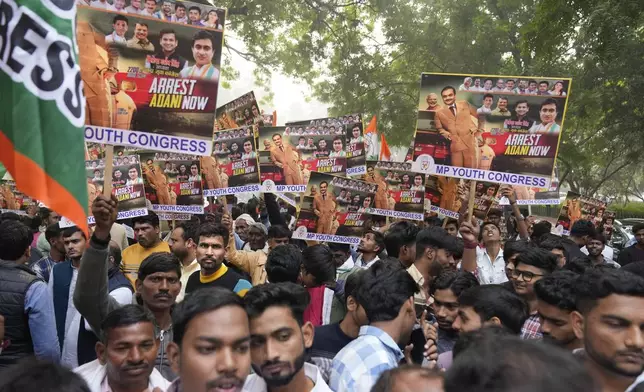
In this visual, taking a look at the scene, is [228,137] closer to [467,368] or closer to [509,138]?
[509,138]

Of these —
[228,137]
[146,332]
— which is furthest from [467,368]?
[228,137]

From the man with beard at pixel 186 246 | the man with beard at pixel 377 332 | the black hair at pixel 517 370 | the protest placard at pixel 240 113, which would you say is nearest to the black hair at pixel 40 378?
the black hair at pixel 517 370

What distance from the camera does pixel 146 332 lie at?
3.19 meters

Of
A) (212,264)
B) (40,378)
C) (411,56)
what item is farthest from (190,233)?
(411,56)

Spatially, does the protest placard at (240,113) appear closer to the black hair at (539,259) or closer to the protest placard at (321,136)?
the protest placard at (321,136)

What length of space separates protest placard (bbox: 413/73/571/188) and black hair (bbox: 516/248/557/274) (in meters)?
2.01

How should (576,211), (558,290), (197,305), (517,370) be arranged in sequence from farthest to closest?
(576,211)
(558,290)
(197,305)
(517,370)

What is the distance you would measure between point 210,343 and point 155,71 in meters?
2.48

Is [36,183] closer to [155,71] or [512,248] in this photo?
[155,71]

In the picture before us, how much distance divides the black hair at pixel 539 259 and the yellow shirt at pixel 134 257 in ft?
10.7

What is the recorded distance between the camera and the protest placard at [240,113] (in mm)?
10531

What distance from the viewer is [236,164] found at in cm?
823

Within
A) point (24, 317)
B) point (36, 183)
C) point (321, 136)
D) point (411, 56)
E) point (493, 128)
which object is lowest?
point (24, 317)

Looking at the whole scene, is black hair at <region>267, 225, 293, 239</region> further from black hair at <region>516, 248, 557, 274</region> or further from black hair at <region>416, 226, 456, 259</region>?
black hair at <region>516, 248, 557, 274</region>
